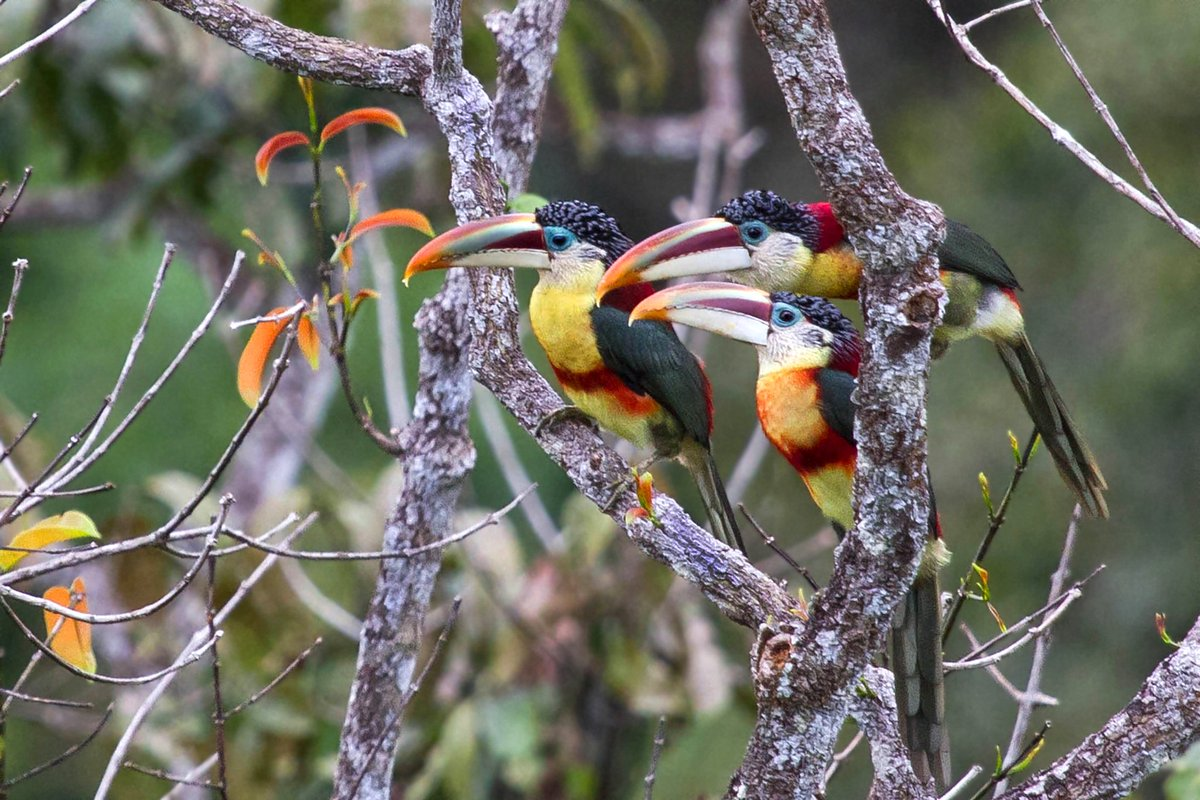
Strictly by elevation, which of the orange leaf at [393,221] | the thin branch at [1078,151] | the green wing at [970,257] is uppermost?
the thin branch at [1078,151]

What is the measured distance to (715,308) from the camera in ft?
8.64

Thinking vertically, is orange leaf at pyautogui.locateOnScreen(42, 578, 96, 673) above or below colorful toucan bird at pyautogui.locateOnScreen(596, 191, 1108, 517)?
below

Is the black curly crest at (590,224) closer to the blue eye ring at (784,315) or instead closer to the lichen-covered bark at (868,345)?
the blue eye ring at (784,315)

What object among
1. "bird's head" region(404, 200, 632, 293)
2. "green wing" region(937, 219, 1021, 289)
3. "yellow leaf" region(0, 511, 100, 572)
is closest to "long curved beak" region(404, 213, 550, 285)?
"bird's head" region(404, 200, 632, 293)

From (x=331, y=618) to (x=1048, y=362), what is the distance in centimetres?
430

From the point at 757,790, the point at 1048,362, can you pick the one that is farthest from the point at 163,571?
the point at 1048,362

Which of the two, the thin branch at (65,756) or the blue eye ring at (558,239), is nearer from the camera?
the thin branch at (65,756)

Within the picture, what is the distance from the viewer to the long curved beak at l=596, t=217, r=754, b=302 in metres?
2.41

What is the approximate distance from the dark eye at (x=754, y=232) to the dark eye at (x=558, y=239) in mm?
523

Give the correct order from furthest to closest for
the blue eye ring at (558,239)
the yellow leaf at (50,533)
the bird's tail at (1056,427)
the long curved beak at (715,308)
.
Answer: the blue eye ring at (558,239)
the bird's tail at (1056,427)
the long curved beak at (715,308)
the yellow leaf at (50,533)

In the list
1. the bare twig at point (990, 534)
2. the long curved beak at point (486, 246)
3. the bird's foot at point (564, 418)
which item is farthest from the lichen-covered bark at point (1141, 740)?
the long curved beak at point (486, 246)

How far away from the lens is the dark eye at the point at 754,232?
255 cm

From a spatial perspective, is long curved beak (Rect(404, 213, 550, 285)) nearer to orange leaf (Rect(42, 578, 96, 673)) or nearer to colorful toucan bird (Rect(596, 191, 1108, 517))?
colorful toucan bird (Rect(596, 191, 1108, 517))

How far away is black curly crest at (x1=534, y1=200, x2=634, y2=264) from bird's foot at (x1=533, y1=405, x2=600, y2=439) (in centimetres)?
36
